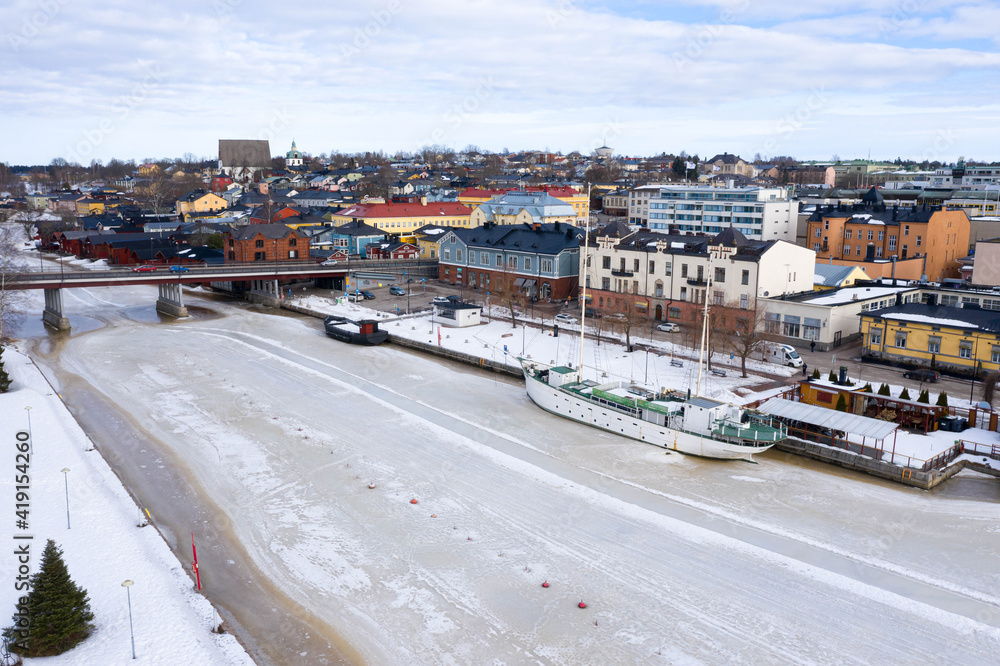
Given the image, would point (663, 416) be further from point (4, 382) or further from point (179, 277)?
point (179, 277)

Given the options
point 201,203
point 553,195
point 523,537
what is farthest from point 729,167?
point 523,537

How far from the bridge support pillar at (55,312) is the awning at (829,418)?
44.5m

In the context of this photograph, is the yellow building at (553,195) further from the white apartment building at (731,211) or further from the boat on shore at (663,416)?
the boat on shore at (663,416)

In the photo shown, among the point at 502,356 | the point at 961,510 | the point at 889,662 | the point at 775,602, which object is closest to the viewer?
the point at 889,662

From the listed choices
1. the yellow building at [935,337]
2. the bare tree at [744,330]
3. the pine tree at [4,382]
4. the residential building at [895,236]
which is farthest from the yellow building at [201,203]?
the yellow building at [935,337]

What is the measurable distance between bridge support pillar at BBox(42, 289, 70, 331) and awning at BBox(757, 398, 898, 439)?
146ft

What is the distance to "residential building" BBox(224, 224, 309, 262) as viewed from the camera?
6650 centimetres

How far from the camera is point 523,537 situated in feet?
66.5

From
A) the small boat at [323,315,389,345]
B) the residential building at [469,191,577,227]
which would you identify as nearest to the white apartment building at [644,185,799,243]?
the residential building at [469,191,577,227]

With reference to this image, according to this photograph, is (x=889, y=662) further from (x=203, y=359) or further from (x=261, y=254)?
(x=261, y=254)

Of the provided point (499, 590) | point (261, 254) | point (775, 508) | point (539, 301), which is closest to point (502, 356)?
point (539, 301)

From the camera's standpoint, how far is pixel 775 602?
682 inches

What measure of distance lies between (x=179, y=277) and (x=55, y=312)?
8301mm

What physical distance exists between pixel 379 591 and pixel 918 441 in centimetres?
2043
